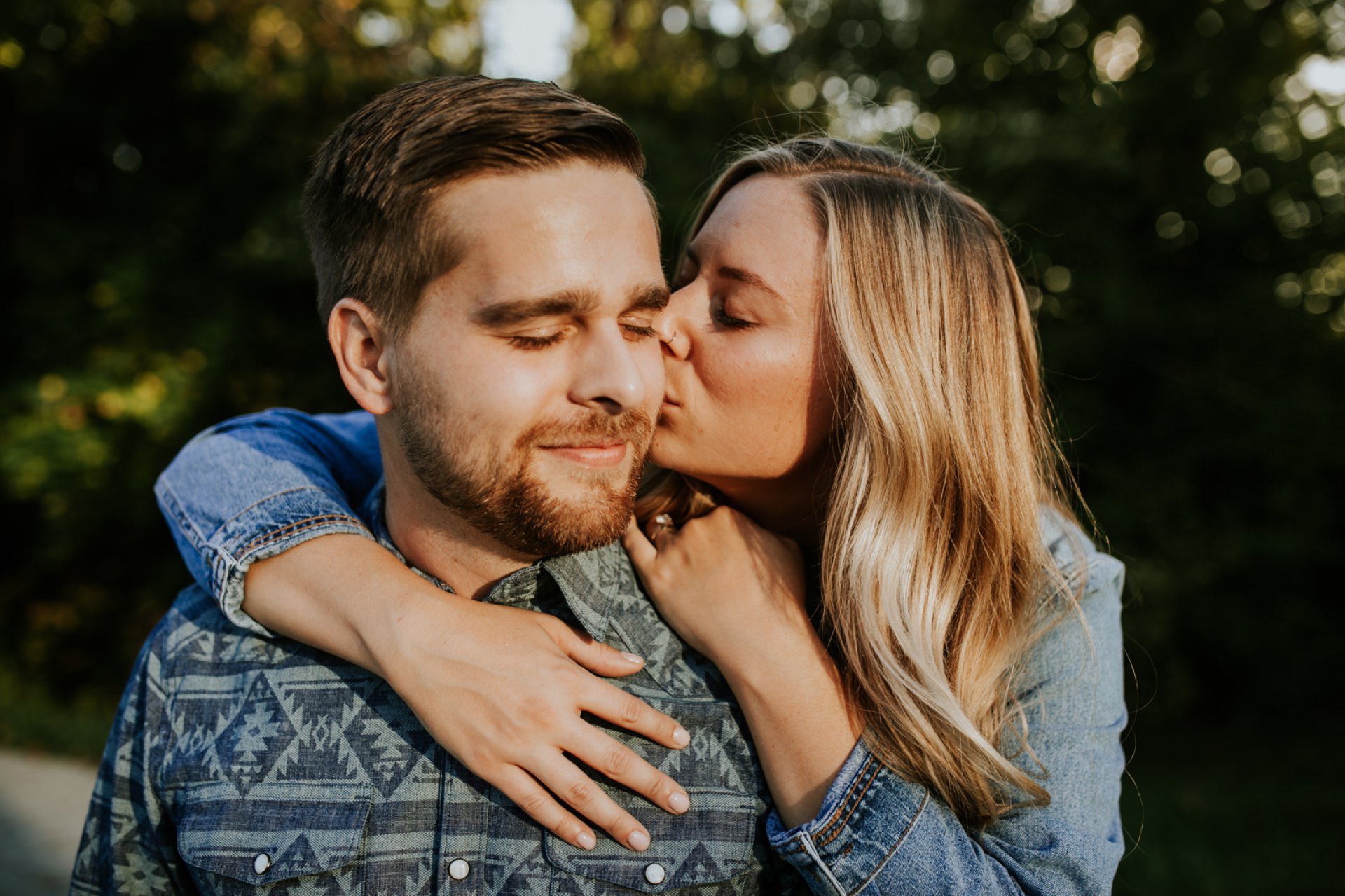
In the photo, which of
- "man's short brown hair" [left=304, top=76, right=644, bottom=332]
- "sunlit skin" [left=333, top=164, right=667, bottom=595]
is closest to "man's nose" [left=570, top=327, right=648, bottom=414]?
"sunlit skin" [left=333, top=164, right=667, bottom=595]

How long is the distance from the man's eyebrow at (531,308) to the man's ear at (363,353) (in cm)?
31

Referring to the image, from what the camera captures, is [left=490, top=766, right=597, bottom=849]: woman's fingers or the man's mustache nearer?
[left=490, top=766, right=597, bottom=849]: woman's fingers

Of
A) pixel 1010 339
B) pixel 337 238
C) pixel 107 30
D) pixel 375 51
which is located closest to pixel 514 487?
pixel 337 238

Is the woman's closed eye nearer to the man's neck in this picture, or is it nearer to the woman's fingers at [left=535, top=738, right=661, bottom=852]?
the man's neck

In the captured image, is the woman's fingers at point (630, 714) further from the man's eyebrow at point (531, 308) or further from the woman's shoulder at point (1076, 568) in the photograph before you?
the woman's shoulder at point (1076, 568)

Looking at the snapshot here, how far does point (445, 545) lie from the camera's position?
212 centimetres

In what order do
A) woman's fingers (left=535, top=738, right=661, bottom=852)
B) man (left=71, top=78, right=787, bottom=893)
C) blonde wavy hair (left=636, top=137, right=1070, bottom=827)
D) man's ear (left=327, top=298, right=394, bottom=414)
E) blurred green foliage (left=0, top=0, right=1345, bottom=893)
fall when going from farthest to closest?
blurred green foliage (left=0, top=0, right=1345, bottom=893) → man's ear (left=327, top=298, right=394, bottom=414) → blonde wavy hair (left=636, top=137, right=1070, bottom=827) → man (left=71, top=78, right=787, bottom=893) → woman's fingers (left=535, top=738, right=661, bottom=852)

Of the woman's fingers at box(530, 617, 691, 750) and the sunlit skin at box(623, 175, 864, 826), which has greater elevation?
the sunlit skin at box(623, 175, 864, 826)

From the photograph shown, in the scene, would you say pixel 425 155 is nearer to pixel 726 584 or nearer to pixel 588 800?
pixel 726 584

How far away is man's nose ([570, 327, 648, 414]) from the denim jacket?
72 centimetres

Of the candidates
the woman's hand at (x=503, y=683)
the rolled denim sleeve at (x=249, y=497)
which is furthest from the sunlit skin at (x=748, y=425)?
the rolled denim sleeve at (x=249, y=497)

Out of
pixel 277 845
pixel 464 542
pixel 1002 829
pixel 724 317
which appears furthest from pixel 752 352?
pixel 277 845

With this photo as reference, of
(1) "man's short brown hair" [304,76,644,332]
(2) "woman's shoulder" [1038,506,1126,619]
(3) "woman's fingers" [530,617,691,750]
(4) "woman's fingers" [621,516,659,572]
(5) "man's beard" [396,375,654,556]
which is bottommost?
(3) "woman's fingers" [530,617,691,750]

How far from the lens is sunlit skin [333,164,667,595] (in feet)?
6.03
